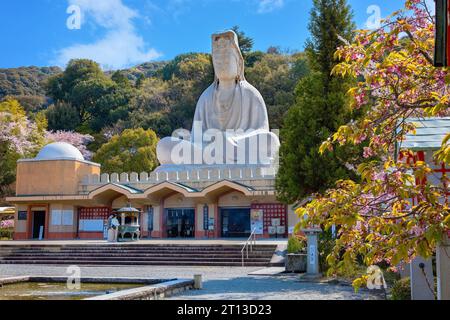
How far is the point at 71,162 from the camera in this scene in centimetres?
3025

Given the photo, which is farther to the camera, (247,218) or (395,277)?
(247,218)

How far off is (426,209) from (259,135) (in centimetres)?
2626

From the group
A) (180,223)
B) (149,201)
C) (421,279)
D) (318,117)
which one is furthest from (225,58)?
(421,279)

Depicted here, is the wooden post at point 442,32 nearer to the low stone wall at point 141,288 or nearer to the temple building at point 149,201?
the low stone wall at point 141,288

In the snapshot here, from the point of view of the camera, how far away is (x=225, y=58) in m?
32.2

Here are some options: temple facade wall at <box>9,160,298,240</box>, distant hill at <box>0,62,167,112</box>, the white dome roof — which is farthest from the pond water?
distant hill at <box>0,62,167,112</box>

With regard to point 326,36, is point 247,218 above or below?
below

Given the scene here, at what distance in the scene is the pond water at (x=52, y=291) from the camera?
9.70 m

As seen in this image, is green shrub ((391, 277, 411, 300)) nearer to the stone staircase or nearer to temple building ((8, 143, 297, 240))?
the stone staircase

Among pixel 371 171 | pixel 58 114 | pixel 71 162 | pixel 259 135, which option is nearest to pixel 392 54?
pixel 371 171

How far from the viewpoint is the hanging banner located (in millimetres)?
27156

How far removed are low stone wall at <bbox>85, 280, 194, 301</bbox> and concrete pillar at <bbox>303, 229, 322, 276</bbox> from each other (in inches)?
159

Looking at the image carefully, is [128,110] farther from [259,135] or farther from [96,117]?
[259,135]

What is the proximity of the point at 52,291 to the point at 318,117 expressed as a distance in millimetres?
9089
